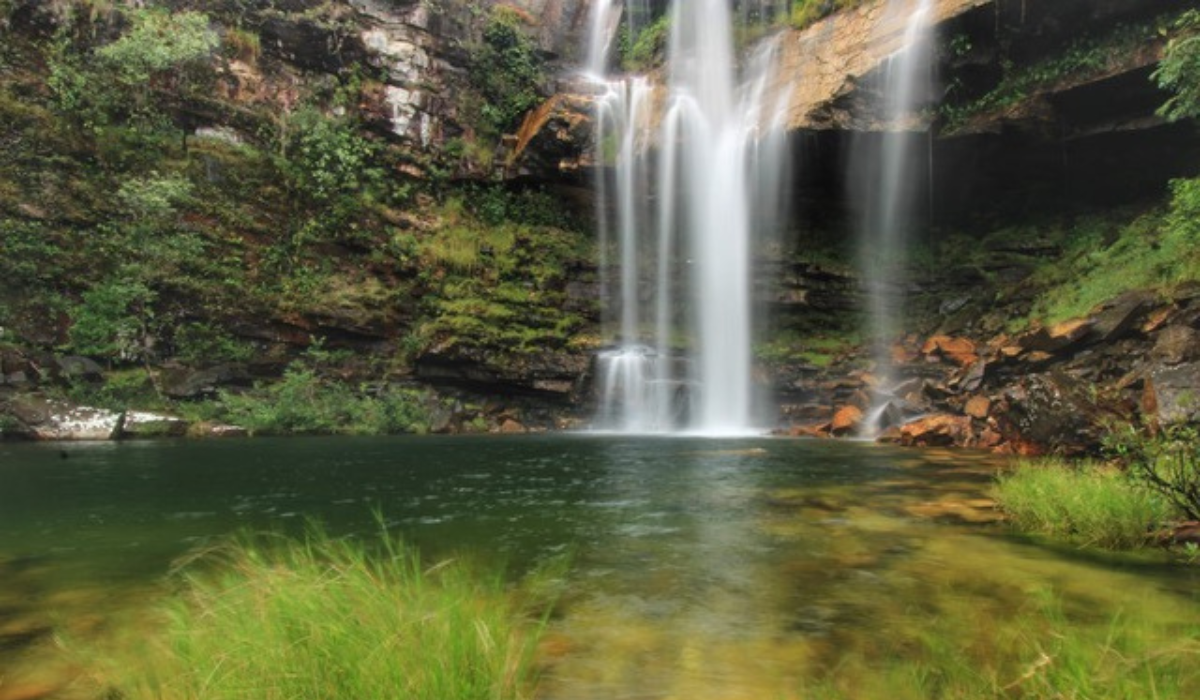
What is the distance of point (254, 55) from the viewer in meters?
24.4

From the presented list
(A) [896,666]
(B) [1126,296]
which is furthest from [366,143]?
(A) [896,666]

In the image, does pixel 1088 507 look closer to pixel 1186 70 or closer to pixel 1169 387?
pixel 1169 387

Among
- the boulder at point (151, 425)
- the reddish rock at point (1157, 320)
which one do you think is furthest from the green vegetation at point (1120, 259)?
the boulder at point (151, 425)

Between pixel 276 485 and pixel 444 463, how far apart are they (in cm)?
338

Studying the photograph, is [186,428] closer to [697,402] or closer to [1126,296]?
[697,402]

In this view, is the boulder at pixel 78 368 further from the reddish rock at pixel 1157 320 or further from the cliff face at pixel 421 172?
the reddish rock at pixel 1157 320

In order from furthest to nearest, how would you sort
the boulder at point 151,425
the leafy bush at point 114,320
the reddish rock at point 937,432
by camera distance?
the leafy bush at point 114,320 < the boulder at point 151,425 < the reddish rock at point 937,432

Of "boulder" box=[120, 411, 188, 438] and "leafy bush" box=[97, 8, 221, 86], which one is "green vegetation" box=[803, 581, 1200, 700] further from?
"leafy bush" box=[97, 8, 221, 86]

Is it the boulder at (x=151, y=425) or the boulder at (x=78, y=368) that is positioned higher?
the boulder at (x=78, y=368)

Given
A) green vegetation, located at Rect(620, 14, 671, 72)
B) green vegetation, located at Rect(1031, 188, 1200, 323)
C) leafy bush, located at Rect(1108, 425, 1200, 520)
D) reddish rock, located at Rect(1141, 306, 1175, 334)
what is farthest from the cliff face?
leafy bush, located at Rect(1108, 425, 1200, 520)

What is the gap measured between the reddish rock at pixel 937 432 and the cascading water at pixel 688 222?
716cm

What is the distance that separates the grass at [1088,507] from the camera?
5.27 metres

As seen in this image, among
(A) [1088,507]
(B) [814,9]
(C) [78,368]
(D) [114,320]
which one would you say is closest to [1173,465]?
(A) [1088,507]

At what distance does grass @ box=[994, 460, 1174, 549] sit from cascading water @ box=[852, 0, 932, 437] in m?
10.9
